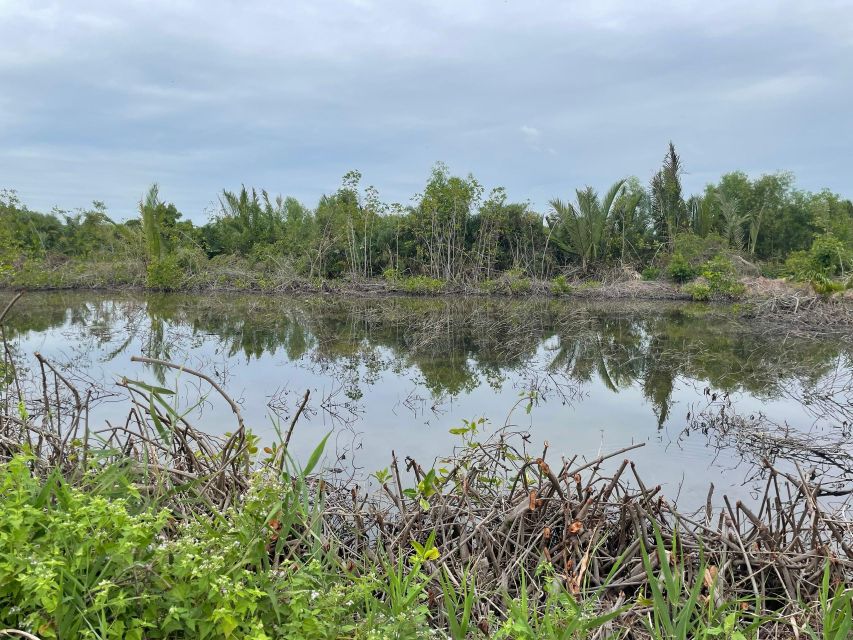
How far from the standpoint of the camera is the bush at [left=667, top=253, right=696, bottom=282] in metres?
22.0

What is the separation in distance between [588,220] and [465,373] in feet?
58.6

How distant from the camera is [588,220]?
2441 centimetres

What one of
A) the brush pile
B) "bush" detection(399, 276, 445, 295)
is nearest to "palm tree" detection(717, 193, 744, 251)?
"bush" detection(399, 276, 445, 295)

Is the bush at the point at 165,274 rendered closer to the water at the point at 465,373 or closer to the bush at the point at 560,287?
the water at the point at 465,373

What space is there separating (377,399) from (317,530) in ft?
14.5

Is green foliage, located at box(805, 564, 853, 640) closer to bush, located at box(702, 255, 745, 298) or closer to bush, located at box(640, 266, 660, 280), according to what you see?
bush, located at box(702, 255, 745, 298)

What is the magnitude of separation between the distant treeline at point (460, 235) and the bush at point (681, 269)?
4cm

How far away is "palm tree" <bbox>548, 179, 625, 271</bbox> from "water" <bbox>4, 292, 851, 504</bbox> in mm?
9406

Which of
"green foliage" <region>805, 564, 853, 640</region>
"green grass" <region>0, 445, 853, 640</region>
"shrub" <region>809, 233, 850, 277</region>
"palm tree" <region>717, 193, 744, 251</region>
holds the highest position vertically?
"palm tree" <region>717, 193, 744, 251</region>

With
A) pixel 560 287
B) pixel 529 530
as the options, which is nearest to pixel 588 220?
pixel 560 287

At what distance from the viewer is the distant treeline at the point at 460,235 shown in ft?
76.1

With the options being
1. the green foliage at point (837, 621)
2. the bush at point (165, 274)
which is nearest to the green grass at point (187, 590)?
the green foliage at point (837, 621)

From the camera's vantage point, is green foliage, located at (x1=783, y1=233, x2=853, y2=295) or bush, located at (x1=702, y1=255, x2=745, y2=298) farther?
bush, located at (x1=702, y1=255, x2=745, y2=298)

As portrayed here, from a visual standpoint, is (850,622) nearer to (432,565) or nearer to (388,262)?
(432,565)
